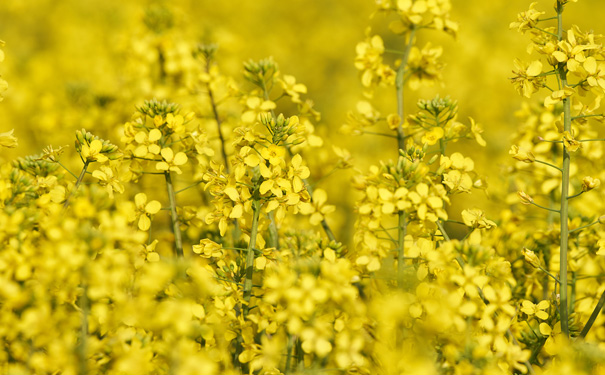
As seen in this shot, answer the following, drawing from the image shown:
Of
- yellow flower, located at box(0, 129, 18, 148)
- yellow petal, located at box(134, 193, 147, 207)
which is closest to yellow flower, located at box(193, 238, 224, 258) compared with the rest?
yellow petal, located at box(134, 193, 147, 207)

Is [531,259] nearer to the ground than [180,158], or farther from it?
nearer to the ground

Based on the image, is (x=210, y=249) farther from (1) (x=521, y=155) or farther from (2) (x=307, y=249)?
(1) (x=521, y=155)

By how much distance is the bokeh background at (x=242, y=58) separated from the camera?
11.6ft

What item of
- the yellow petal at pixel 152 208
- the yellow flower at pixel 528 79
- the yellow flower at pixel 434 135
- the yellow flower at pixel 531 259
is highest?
the yellow flower at pixel 528 79

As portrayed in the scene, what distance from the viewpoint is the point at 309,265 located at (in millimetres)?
1471

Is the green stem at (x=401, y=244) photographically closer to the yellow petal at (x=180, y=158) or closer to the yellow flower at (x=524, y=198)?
the yellow flower at (x=524, y=198)

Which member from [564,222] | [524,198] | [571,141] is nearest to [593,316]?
[564,222]

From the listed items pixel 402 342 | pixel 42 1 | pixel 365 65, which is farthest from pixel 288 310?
pixel 42 1

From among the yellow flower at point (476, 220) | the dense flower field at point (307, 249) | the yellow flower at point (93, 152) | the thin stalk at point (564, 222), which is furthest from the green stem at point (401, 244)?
the yellow flower at point (93, 152)

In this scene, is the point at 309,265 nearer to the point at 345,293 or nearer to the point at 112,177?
the point at 345,293

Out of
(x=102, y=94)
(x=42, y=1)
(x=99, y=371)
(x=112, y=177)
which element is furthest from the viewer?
(x=42, y=1)

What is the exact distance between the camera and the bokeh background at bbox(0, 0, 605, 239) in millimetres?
3549

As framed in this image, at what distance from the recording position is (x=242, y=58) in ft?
22.4

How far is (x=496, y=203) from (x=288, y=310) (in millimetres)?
1607
